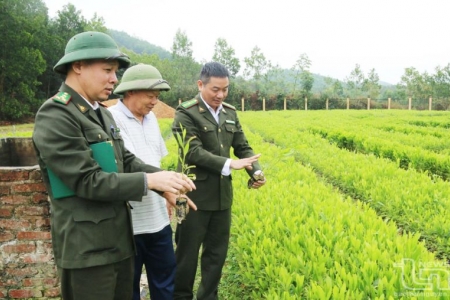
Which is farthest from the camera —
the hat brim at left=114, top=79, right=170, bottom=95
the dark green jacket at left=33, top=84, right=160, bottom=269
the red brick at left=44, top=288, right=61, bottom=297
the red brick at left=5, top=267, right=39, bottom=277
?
the red brick at left=44, top=288, right=61, bottom=297

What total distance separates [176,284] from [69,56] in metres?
1.95

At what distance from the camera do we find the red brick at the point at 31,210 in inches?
109

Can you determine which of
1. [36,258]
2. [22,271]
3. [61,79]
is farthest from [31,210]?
[61,79]

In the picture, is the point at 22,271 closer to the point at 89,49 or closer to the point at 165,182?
the point at 165,182

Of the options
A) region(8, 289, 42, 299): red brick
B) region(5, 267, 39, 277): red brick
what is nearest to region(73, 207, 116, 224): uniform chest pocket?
region(5, 267, 39, 277): red brick

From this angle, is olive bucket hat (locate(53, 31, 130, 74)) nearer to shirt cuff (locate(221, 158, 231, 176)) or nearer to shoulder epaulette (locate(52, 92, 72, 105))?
shoulder epaulette (locate(52, 92, 72, 105))

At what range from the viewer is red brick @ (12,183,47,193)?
9.00 ft

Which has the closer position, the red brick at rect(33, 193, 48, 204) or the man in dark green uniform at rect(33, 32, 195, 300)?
the man in dark green uniform at rect(33, 32, 195, 300)

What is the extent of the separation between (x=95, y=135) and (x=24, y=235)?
1516 millimetres

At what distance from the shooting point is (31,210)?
2.78 meters

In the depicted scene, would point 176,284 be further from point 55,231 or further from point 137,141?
point 55,231

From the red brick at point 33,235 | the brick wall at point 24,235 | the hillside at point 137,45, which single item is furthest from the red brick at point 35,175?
the hillside at point 137,45

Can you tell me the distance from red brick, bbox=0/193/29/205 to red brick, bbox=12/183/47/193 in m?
0.05

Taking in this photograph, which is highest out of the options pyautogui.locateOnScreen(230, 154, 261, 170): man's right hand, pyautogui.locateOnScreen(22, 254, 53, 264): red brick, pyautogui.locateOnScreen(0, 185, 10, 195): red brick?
pyautogui.locateOnScreen(230, 154, 261, 170): man's right hand
